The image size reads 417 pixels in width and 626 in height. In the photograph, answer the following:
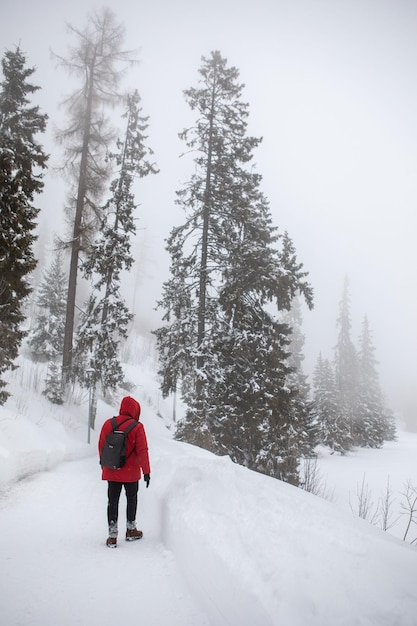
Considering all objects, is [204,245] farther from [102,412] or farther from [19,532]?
[19,532]

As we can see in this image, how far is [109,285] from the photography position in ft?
47.6

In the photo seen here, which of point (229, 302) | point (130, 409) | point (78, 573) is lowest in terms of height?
point (78, 573)

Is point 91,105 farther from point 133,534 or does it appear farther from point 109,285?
point 133,534

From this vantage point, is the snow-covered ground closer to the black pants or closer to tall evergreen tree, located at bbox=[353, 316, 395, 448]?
the black pants

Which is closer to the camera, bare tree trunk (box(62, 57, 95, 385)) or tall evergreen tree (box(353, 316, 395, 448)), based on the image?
bare tree trunk (box(62, 57, 95, 385))

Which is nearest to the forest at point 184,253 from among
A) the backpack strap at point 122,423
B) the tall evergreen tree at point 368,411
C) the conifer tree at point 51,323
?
the backpack strap at point 122,423

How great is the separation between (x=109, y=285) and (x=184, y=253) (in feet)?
11.3

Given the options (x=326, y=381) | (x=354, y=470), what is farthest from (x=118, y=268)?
(x=326, y=381)

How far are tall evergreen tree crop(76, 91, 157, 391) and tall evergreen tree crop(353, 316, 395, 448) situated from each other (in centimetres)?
2517

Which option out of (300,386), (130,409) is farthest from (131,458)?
(300,386)

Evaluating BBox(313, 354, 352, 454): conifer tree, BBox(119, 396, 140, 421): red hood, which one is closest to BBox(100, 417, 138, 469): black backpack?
BBox(119, 396, 140, 421): red hood

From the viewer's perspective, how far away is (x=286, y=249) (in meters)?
13.3

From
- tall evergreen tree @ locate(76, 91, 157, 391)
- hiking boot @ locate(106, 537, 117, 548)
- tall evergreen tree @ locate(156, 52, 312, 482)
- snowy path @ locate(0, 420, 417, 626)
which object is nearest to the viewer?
snowy path @ locate(0, 420, 417, 626)

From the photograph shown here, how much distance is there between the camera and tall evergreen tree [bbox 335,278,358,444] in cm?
3625
